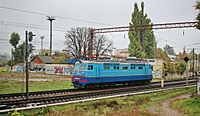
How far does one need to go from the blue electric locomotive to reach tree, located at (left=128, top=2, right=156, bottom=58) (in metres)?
22.2

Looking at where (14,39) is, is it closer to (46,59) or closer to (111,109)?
(46,59)

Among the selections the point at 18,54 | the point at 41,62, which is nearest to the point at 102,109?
the point at 41,62

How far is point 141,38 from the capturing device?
66.4 metres

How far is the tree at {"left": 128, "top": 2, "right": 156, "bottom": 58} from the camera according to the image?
64.1m

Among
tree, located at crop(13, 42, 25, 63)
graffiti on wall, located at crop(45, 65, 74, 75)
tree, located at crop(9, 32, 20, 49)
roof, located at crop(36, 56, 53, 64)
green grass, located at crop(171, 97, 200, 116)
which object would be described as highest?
tree, located at crop(9, 32, 20, 49)

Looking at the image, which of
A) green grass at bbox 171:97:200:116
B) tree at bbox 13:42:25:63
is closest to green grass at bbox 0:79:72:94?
green grass at bbox 171:97:200:116

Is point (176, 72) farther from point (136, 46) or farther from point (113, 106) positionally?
point (113, 106)

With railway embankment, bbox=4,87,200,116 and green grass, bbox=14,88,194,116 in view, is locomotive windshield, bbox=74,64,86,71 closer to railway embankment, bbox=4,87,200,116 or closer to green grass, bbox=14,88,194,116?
green grass, bbox=14,88,194,116

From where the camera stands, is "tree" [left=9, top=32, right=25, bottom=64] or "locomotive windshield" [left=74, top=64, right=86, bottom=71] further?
"tree" [left=9, top=32, right=25, bottom=64]

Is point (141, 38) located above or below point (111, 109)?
above

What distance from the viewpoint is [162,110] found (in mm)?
18953

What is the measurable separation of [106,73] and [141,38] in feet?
110

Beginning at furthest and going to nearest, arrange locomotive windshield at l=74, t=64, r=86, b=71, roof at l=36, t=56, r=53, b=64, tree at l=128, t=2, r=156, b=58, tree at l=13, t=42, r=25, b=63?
tree at l=13, t=42, r=25, b=63
roof at l=36, t=56, r=53, b=64
tree at l=128, t=2, r=156, b=58
locomotive windshield at l=74, t=64, r=86, b=71

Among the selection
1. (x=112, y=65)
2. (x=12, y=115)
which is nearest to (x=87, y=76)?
(x=112, y=65)
